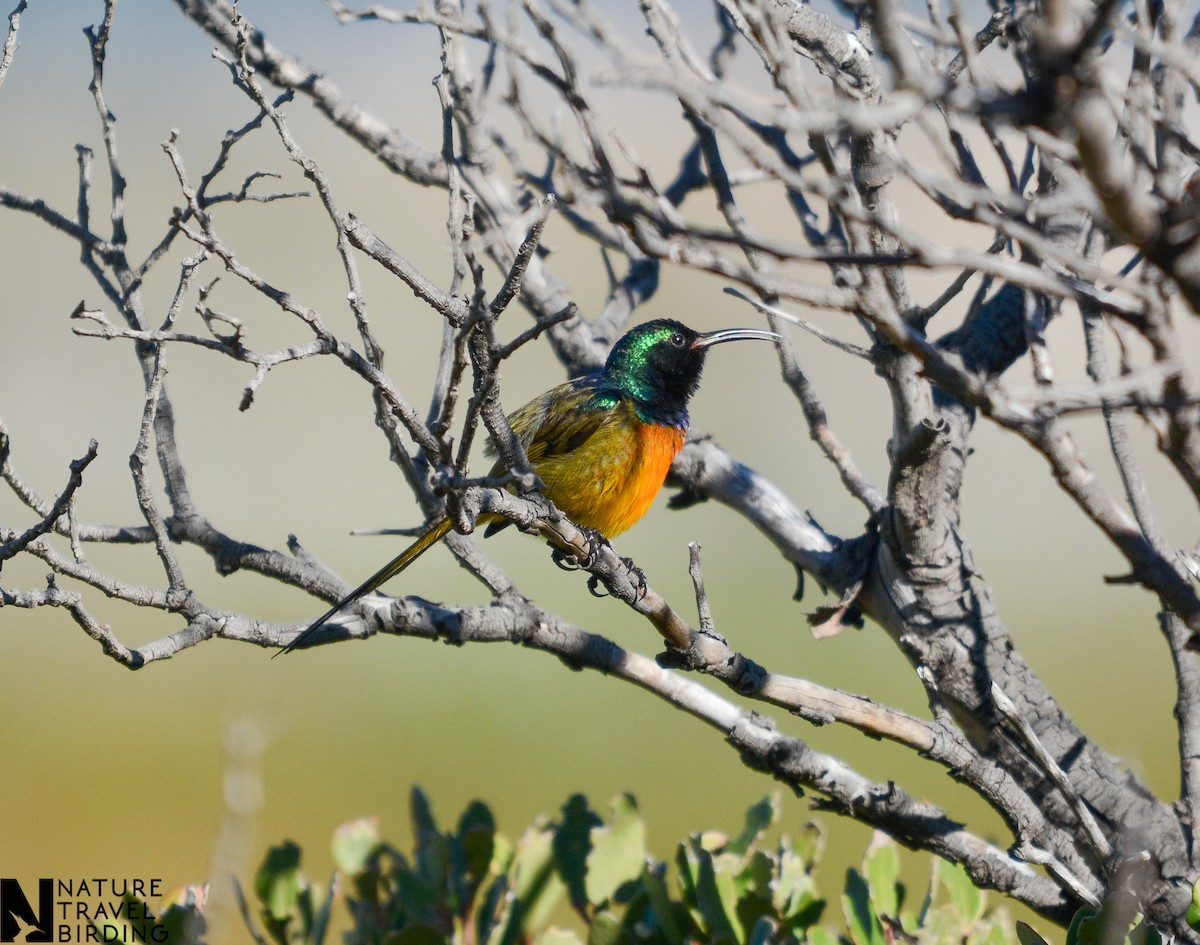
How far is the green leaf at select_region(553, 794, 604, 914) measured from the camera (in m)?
2.51

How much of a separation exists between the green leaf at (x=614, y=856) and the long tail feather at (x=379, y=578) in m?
0.79

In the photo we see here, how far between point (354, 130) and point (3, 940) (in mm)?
2762

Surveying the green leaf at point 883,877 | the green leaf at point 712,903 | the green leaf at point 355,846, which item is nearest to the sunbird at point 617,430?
the green leaf at point 355,846

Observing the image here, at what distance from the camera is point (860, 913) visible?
95.4 inches

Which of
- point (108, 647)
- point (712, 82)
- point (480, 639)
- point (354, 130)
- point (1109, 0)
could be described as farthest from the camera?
point (354, 130)

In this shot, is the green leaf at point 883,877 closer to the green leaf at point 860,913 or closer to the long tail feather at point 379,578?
the green leaf at point 860,913

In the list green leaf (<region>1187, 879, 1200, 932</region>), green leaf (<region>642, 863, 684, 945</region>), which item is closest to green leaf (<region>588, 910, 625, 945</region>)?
green leaf (<region>642, 863, 684, 945</region>)

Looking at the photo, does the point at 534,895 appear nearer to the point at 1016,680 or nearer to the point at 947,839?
the point at 947,839

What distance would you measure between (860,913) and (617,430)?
210 cm

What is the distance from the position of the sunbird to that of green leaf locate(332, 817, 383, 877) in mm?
1420

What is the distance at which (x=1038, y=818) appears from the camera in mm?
2488

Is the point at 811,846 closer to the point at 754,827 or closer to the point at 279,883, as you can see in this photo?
the point at 754,827

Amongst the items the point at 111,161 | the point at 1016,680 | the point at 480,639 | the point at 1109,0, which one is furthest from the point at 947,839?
the point at 111,161

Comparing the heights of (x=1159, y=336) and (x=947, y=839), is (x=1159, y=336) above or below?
above
